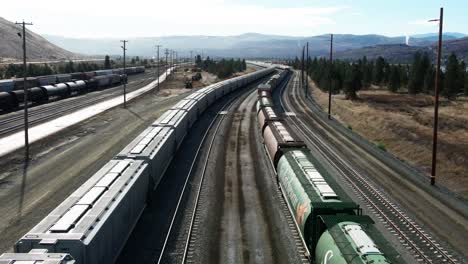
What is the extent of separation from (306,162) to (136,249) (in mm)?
11626

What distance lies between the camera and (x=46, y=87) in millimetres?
79250

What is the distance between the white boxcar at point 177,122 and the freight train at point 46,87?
28.2 m

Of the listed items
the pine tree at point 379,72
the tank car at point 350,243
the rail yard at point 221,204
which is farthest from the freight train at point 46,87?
the pine tree at point 379,72

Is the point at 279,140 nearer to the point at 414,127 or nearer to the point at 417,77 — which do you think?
the point at 414,127

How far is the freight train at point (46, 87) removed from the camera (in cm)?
6662

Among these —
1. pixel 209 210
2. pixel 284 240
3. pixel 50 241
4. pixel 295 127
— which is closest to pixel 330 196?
pixel 284 240

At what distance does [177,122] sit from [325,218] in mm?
28359

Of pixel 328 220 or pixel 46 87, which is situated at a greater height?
pixel 46 87

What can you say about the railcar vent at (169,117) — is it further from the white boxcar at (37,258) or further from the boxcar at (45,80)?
the boxcar at (45,80)

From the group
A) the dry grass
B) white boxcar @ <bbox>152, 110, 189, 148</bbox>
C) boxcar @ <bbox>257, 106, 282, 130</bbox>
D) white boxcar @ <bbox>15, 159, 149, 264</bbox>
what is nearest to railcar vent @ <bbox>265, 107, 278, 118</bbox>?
boxcar @ <bbox>257, 106, 282, 130</bbox>

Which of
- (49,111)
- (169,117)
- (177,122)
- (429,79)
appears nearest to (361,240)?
(177,122)

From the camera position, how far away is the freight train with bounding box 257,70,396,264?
14914 mm

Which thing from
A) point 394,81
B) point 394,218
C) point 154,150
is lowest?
point 394,218

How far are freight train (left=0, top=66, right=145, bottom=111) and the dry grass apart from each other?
41.8 meters
